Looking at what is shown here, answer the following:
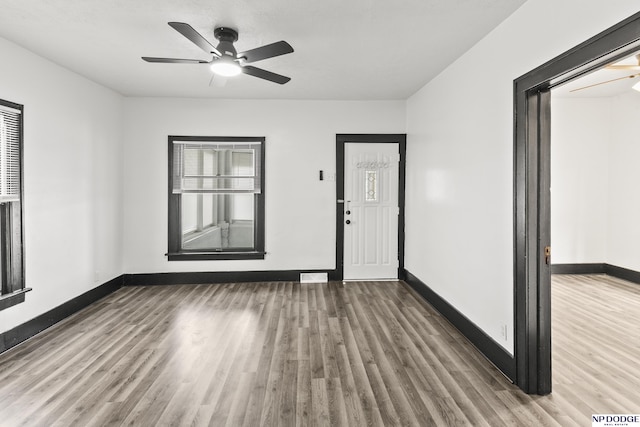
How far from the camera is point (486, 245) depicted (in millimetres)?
2963

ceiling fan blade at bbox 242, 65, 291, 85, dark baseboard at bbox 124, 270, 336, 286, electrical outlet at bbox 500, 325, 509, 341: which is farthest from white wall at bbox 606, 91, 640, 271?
ceiling fan blade at bbox 242, 65, 291, 85

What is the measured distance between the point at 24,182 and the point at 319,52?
3.00 metres

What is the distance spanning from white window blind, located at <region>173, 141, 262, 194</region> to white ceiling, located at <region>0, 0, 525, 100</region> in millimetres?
1101

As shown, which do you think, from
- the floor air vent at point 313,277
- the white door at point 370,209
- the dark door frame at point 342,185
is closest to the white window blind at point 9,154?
the floor air vent at point 313,277

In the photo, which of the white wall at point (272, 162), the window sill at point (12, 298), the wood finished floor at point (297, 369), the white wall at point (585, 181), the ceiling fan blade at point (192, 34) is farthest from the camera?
the white wall at point (585, 181)

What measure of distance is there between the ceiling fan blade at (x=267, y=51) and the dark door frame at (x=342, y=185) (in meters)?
2.62

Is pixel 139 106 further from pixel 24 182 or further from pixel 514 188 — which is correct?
pixel 514 188

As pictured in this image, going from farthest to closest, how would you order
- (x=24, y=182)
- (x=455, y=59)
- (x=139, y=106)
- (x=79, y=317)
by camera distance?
(x=139, y=106), (x=79, y=317), (x=455, y=59), (x=24, y=182)

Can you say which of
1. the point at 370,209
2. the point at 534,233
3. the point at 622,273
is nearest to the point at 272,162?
the point at 370,209

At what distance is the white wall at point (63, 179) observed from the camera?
3.27 metres

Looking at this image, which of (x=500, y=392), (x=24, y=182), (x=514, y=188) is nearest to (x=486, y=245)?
(x=514, y=188)

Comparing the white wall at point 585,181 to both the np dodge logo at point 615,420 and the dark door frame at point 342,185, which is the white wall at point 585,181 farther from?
the np dodge logo at point 615,420

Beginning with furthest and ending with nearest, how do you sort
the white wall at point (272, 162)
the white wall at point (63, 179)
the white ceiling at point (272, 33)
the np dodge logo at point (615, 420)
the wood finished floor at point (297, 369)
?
1. the white wall at point (272, 162)
2. the white wall at point (63, 179)
3. the white ceiling at point (272, 33)
4. the wood finished floor at point (297, 369)
5. the np dodge logo at point (615, 420)

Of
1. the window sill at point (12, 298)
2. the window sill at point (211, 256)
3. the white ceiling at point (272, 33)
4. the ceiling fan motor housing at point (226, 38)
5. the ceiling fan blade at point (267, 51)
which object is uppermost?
the white ceiling at point (272, 33)
